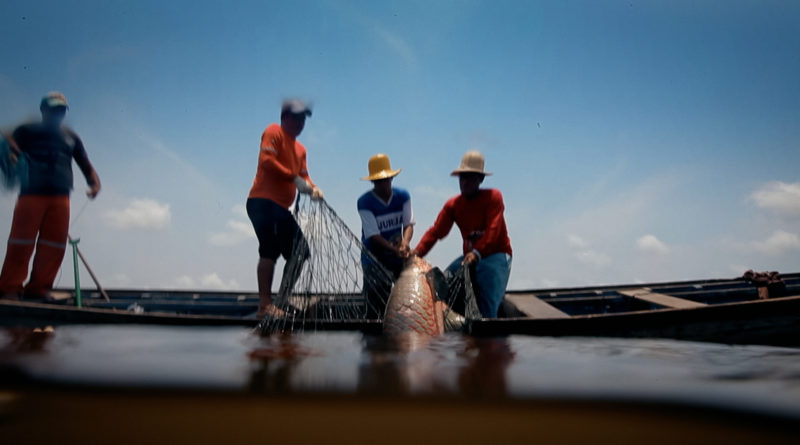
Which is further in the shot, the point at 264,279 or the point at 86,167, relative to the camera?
the point at 86,167

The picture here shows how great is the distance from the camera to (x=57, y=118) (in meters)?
5.02

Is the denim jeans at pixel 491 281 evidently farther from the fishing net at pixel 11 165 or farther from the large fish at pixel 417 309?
the fishing net at pixel 11 165

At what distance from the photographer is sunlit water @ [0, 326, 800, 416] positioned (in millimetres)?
1669

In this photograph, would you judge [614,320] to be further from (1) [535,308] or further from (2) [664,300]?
(2) [664,300]

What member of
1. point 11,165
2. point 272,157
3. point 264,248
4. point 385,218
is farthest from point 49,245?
point 385,218

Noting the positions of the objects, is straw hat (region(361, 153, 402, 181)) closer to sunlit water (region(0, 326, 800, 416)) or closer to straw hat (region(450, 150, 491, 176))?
straw hat (region(450, 150, 491, 176))

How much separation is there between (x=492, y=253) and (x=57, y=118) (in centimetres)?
546

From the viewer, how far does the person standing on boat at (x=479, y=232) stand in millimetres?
4371

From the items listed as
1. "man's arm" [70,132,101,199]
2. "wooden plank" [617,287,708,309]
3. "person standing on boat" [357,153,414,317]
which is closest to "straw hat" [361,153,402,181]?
"person standing on boat" [357,153,414,317]

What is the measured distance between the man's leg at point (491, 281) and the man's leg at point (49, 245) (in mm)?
5087

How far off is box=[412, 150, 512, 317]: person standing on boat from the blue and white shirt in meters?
0.31

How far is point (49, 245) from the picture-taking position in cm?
502

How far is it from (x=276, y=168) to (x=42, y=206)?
325cm

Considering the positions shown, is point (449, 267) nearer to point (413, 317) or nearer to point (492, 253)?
point (492, 253)
